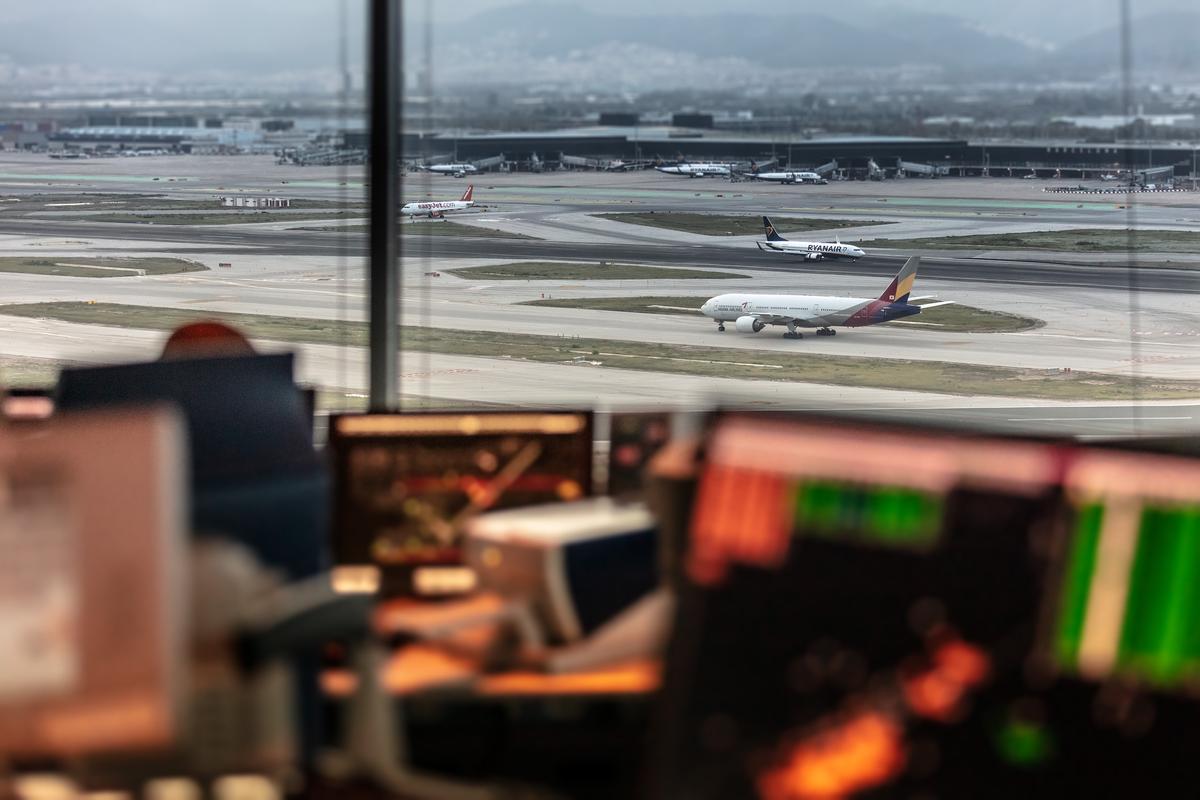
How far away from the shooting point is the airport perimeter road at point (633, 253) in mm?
5477

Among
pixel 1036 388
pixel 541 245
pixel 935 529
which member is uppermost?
pixel 935 529

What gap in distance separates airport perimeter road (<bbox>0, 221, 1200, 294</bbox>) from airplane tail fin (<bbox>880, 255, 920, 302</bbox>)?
1.4 inches

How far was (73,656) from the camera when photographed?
1016 mm

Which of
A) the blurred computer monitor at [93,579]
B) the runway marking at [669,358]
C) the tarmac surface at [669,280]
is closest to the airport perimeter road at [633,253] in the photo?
the tarmac surface at [669,280]

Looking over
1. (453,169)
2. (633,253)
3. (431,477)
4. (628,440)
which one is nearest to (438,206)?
(453,169)

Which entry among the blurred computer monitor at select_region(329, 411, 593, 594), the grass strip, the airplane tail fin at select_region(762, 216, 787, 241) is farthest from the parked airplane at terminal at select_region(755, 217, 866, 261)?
the blurred computer monitor at select_region(329, 411, 593, 594)

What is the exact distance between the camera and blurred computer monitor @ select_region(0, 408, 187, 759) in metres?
1.01

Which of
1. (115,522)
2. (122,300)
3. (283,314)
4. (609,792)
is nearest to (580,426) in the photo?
(609,792)

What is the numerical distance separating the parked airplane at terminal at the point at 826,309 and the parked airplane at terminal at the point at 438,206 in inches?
43.1

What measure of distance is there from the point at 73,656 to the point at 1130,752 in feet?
2.25

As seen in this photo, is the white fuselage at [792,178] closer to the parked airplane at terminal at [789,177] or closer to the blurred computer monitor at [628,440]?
the parked airplane at terminal at [789,177]

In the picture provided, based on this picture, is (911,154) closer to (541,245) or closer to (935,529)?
(541,245)

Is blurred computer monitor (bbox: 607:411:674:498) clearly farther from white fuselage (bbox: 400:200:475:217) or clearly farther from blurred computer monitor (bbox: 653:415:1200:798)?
white fuselage (bbox: 400:200:475:217)

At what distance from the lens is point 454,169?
511cm
